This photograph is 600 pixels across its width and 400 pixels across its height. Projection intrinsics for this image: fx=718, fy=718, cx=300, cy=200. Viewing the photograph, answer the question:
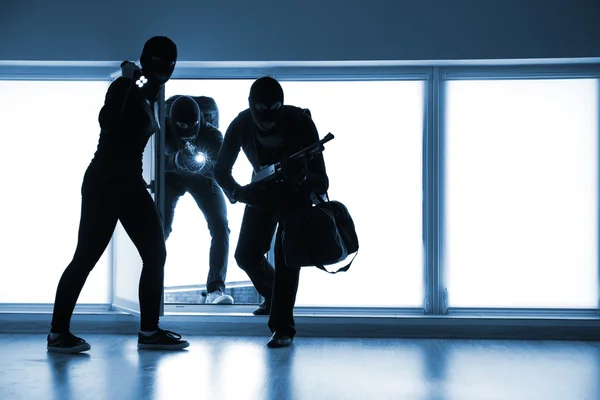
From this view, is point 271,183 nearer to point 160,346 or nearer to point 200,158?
point 160,346

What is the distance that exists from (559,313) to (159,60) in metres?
2.62

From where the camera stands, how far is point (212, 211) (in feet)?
15.9

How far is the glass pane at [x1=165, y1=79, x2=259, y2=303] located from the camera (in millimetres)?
4723

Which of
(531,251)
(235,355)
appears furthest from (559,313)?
(235,355)

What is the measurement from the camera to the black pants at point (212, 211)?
4.77 meters

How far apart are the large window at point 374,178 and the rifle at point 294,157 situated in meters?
1.06

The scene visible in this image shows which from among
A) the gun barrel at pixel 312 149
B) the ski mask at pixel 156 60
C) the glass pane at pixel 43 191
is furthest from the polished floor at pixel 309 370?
the ski mask at pixel 156 60

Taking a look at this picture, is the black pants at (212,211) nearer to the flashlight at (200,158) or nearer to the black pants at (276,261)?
the flashlight at (200,158)

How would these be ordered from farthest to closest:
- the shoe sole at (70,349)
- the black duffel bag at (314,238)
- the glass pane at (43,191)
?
the glass pane at (43,191) < the shoe sole at (70,349) < the black duffel bag at (314,238)

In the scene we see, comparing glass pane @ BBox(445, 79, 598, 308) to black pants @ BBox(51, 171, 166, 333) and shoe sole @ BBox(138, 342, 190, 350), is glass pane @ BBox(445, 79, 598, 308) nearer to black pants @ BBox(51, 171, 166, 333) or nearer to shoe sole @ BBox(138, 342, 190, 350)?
shoe sole @ BBox(138, 342, 190, 350)

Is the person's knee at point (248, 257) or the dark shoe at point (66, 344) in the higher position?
the person's knee at point (248, 257)

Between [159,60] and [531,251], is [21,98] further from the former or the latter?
[531,251]

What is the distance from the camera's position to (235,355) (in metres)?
3.32

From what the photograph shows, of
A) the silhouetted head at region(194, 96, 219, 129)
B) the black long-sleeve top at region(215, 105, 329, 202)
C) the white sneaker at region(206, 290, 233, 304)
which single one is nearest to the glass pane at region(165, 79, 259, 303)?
the silhouetted head at region(194, 96, 219, 129)
